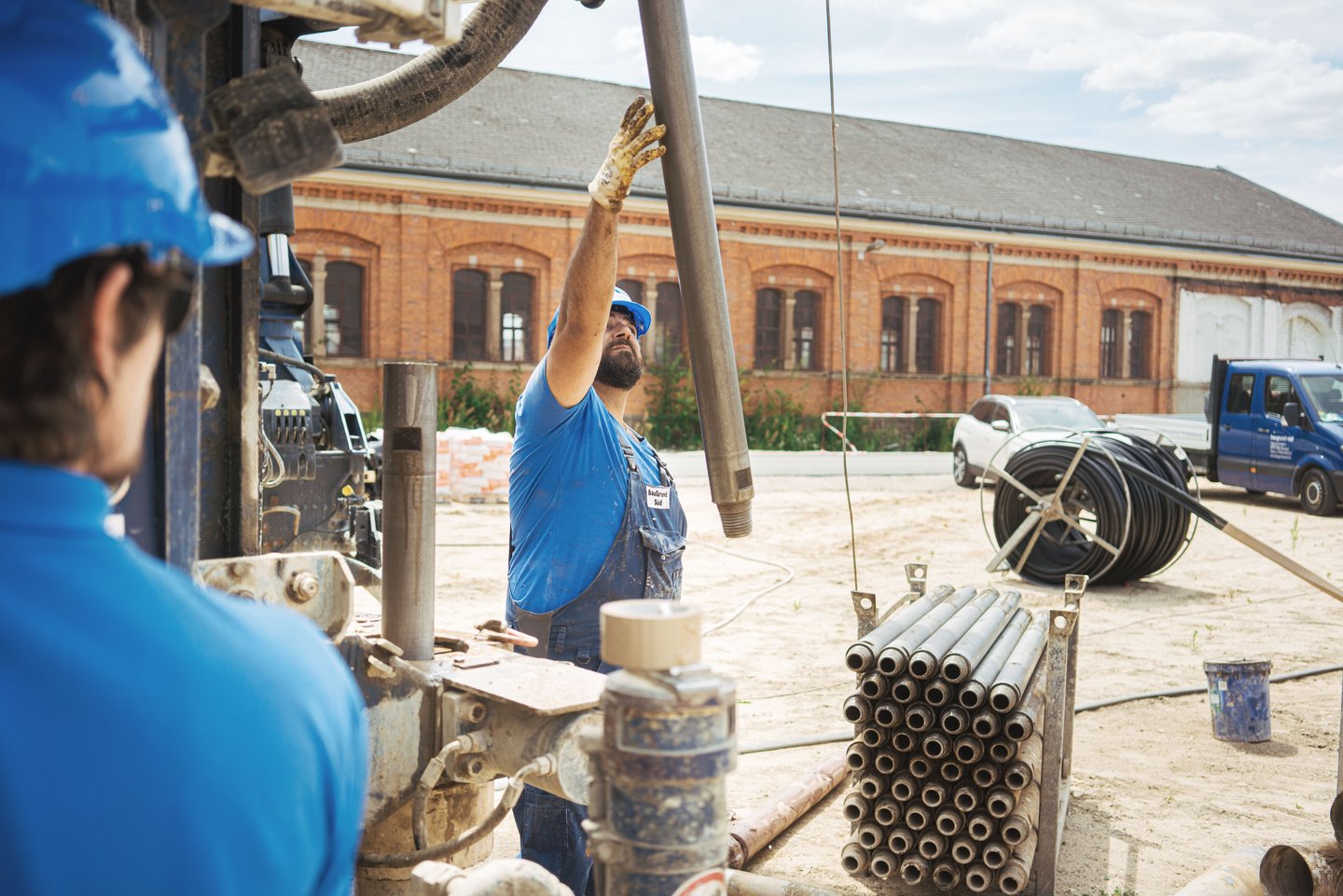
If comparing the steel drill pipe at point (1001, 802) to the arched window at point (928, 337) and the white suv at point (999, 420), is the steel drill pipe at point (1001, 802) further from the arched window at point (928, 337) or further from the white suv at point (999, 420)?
the arched window at point (928, 337)

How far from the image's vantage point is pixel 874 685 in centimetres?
472

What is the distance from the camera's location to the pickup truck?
1778 centimetres

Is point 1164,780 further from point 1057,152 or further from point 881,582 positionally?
point 1057,152

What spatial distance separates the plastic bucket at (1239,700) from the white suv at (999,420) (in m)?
12.3

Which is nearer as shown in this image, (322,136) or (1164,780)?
(322,136)

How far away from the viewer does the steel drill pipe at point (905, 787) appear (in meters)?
4.76

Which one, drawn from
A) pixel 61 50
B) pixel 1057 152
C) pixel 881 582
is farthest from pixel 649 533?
pixel 1057 152

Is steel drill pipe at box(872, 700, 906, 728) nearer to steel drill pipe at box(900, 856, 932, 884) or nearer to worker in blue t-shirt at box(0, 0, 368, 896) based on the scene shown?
steel drill pipe at box(900, 856, 932, 884)

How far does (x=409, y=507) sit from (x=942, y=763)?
2.85m

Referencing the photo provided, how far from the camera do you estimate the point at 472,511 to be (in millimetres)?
16984

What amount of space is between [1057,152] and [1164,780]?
120 ft

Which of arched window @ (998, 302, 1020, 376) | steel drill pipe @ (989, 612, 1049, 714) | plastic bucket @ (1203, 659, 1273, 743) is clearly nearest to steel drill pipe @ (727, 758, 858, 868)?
steel drill pipe @ (989, 612, 1049, 714)

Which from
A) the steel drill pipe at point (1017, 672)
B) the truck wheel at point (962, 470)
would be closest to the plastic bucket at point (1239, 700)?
the steel drill pipe at point (1017, 672)

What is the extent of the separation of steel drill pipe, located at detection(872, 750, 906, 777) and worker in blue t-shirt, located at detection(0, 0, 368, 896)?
3.98 m
